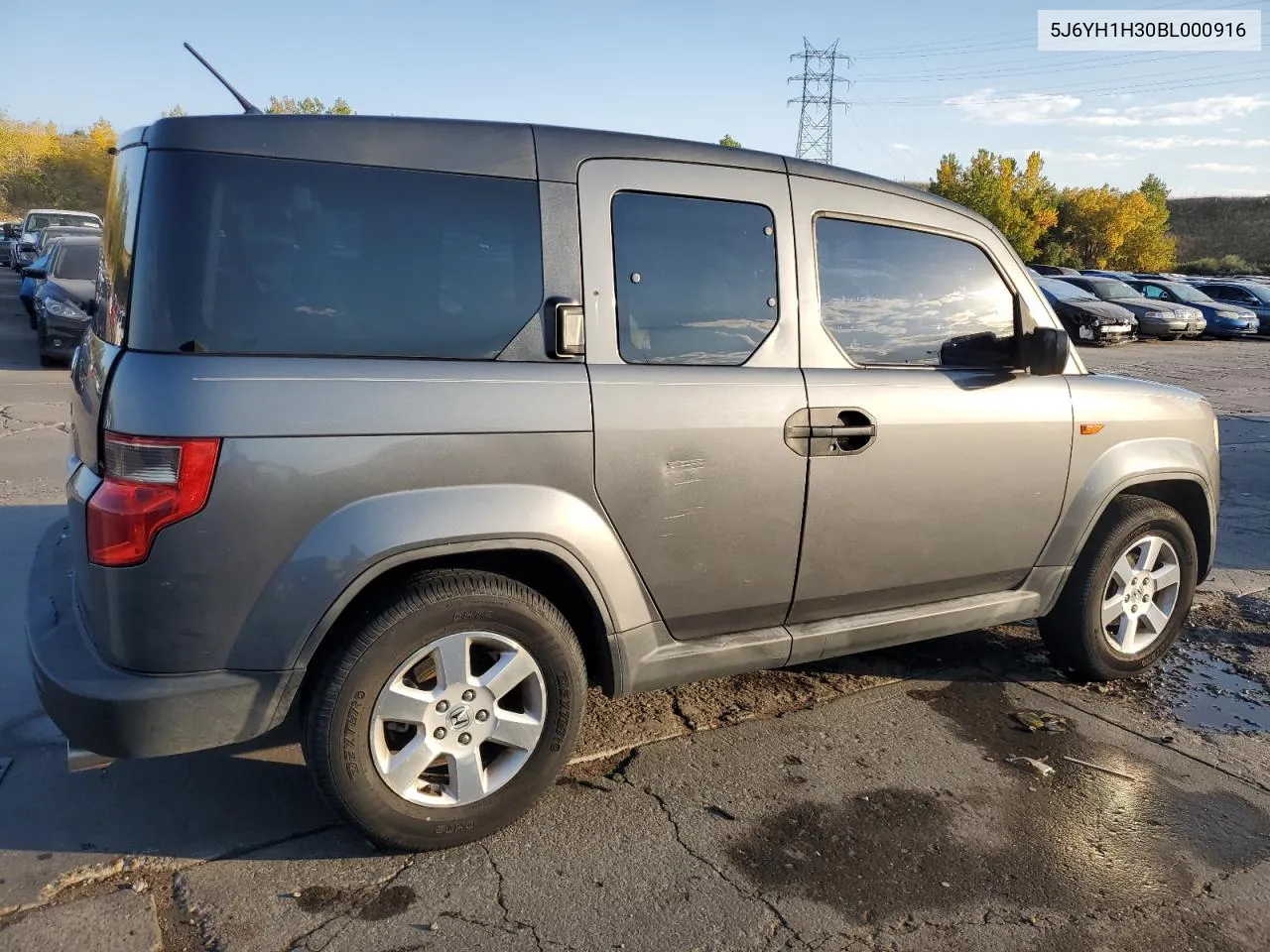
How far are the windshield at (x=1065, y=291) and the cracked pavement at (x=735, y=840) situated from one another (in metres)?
20.7

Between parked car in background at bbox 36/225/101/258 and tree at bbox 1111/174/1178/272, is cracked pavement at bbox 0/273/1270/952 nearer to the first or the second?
parked car in background at bbox 36/225/101/258

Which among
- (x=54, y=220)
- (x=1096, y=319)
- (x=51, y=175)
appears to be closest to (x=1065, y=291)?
(x=1096, y=319)

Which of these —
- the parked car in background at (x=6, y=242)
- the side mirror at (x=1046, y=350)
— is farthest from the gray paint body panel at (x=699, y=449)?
the parked car in background at (x=6, y=242)

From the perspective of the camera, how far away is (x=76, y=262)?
42.8ft

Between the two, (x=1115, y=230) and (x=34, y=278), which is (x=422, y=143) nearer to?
(x=34, y=278)

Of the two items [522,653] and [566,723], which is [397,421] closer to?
[522,653]

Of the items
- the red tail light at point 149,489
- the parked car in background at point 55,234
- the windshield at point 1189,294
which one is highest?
the parked car in background at point 55,234

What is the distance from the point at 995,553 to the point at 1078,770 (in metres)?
0.83

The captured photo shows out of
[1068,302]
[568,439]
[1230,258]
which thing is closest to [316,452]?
[568,439]

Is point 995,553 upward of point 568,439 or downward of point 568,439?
downward

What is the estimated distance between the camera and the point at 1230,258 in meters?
54.9

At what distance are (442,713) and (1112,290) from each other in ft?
87.5

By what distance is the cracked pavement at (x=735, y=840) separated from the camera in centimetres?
259

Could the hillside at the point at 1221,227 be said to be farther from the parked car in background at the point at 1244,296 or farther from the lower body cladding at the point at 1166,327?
the lower body cladding at the point at 1166,327
